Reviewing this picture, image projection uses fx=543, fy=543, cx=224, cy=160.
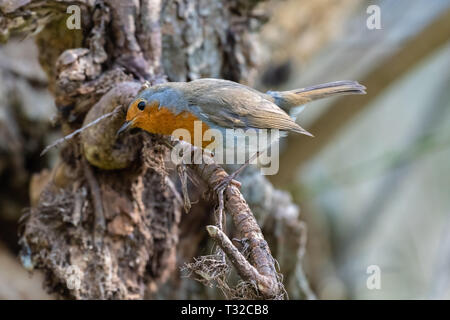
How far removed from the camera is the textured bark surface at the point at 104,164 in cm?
327

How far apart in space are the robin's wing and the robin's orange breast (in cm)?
6

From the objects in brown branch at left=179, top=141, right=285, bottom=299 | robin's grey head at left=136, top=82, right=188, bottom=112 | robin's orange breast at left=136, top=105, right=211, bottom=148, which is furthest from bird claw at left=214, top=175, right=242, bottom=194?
robin's grey head at left=136, top=82, right=188, bottom=112

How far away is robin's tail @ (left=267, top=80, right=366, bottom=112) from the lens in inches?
145

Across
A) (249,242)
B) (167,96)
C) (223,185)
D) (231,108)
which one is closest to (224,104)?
(231,108)

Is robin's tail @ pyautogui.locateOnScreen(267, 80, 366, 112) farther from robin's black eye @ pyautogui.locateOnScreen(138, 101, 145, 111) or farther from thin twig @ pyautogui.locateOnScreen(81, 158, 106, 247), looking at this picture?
thin twig @ pyautogui.locateOnScreen(81, 158, 106, 247)

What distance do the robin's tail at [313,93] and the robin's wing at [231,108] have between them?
0.27 metres

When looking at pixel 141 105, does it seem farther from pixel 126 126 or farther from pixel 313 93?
pixel 313 93

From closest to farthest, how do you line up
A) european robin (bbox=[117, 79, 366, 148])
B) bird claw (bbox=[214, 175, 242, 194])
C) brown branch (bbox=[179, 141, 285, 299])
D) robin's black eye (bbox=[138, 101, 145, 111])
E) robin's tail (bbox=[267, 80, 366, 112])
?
brown branch (bbox=[179, 141, 285, 299]) → bird claw (bbox=[214, 175, 242, 194]) → robin's black eye (bbox=[138, 101, 145, 111]) → european robin (bbox=[117, 79, 366, 148]) → robin's tail (bbox=[267, 80, 366, 112])

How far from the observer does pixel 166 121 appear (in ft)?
10.6

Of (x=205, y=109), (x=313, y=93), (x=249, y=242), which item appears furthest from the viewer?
(x=313, y=93)

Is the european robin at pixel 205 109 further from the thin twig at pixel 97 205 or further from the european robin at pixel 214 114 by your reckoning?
the thin twig at pixel 97 205

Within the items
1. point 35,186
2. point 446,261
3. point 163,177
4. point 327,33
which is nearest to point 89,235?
point 163,177

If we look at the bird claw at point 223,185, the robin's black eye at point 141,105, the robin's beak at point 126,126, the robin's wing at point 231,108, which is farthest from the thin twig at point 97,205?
the bird claw at point 223,185

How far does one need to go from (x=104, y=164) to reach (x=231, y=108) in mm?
851
